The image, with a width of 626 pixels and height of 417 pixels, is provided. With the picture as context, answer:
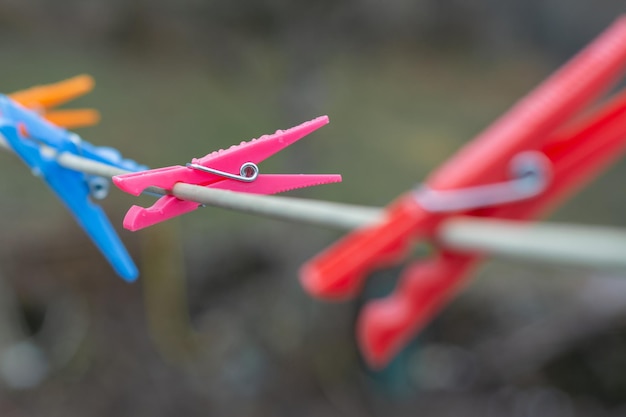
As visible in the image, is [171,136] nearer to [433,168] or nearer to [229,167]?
[433,168]

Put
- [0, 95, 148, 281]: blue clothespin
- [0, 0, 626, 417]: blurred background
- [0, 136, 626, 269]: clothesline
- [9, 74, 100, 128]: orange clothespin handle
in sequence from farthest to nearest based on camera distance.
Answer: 1. [0, 0, 626, 417]: blurred background
2. [9, 74, 100, 128]: orange clothespin handle
3. [0, 95, 148, 281]: blue clothespin
4. [0, 136, 626, 269]: clothesline

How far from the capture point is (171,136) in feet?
6.03

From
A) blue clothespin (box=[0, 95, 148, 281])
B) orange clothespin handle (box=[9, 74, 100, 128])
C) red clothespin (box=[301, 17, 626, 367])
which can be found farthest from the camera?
orange clothespin handle (box=[9, 74, 100, 128])

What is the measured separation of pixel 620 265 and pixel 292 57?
149cm

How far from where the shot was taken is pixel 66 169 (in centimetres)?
49

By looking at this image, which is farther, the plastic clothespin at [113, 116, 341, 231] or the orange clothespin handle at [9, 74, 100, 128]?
the orange clothespin handle at [9, 74, 100, 128]

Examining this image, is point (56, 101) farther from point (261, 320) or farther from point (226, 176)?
point (261, 320)

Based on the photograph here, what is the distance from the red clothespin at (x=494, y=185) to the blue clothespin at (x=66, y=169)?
175mm

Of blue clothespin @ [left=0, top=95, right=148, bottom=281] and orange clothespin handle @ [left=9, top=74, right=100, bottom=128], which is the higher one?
orange clothespin handle @ [left=9, top=74, right=100, bottom=128]

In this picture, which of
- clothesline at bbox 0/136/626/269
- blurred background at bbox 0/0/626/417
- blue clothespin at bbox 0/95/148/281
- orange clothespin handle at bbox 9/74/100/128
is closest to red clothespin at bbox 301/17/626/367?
clothesline at bbox 0/136/626/269

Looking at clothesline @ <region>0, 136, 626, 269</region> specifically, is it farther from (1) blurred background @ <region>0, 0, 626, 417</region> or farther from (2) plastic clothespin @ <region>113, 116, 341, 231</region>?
(1) blurred background @ <region>0, 0, 626, 417</region>

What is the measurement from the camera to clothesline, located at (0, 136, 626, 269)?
0.21m

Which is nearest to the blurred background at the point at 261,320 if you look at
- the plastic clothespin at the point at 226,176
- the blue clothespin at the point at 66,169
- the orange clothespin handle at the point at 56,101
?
the orange clothespin handle at the point at 56,101

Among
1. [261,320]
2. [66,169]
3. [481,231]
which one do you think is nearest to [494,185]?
[481,231]
